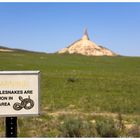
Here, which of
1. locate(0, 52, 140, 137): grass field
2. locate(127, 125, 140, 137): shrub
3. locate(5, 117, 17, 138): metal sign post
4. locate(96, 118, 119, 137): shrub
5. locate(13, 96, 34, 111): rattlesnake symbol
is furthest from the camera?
locate(0, 52, 140, 137): grass field

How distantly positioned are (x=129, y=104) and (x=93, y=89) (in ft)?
27.8

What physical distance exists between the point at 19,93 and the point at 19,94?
0.9 inches

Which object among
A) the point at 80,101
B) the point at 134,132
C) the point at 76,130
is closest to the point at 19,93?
the point at 76,130

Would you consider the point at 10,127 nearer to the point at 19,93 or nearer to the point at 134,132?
the point at 19,93

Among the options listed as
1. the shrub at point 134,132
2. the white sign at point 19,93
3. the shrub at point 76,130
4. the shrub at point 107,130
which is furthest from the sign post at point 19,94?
the shrub at point 134,132

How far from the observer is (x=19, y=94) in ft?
35.9

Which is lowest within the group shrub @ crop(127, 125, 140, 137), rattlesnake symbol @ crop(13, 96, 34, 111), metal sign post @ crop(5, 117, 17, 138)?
shrub @ crop(127, 125, 140, 137)

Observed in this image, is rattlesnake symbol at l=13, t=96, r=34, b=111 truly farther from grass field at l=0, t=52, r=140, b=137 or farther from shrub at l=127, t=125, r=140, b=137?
shrub at l=127, t=125, r=140, b=137

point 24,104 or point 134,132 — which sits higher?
point 24,104

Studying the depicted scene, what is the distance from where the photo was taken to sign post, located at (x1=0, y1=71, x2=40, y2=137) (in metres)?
10.9

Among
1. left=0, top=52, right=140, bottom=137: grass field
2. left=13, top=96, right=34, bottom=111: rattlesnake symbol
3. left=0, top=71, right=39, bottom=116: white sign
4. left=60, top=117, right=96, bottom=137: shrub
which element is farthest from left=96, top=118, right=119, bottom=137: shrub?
left=13, top=96, right=34, bottom=111: rattlesnake symbol

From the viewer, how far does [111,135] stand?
42.1 ft

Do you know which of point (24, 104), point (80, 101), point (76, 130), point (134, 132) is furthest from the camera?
point (80, 101)

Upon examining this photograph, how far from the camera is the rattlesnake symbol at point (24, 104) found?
35.5 feet
